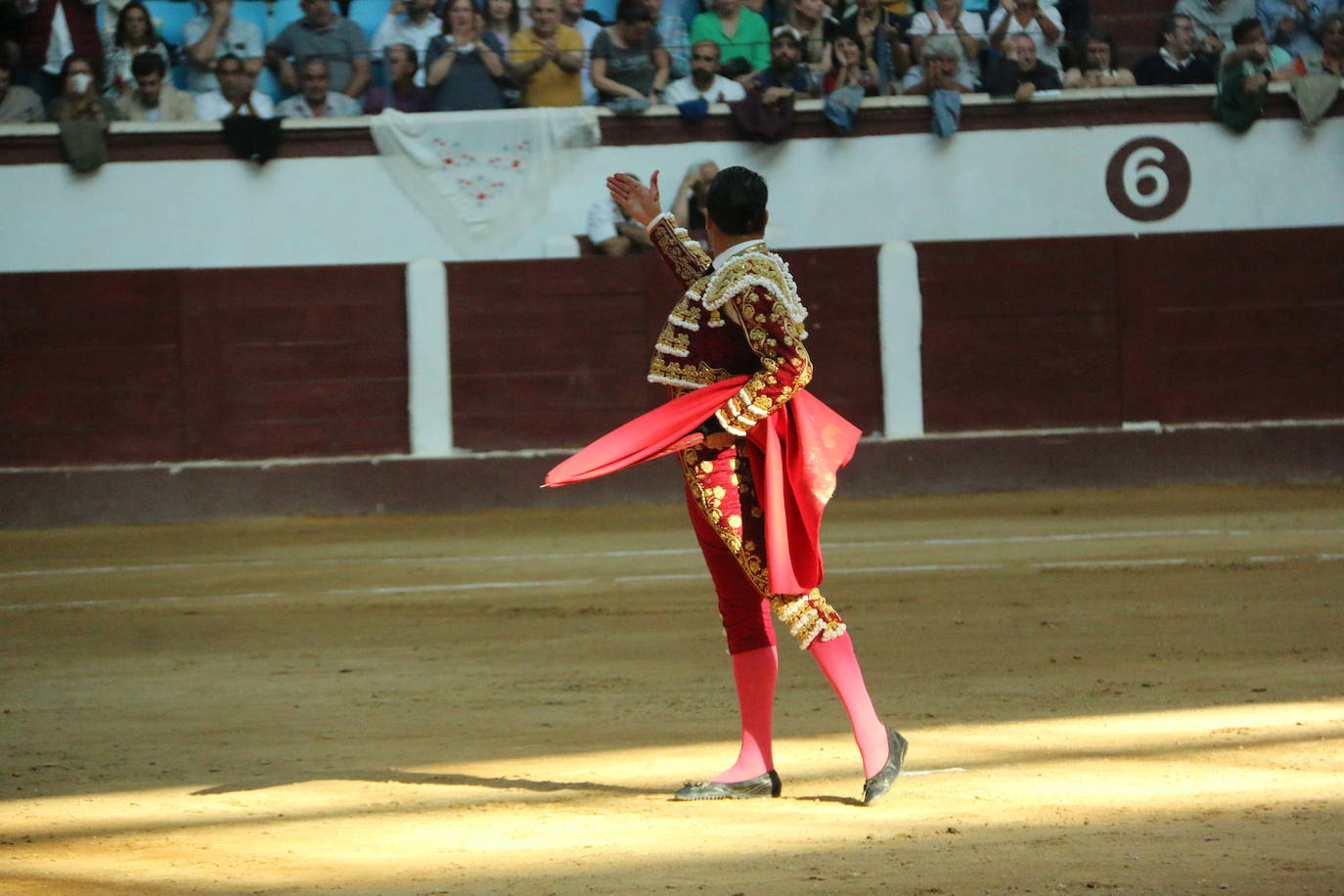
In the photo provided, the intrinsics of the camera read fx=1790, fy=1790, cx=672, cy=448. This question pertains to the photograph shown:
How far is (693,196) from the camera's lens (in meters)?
9.58

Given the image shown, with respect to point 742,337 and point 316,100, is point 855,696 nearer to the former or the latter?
point 742,337

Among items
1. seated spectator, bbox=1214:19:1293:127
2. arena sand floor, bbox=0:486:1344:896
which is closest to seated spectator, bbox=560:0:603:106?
arena sand floor, bbox=0:486:1344:896

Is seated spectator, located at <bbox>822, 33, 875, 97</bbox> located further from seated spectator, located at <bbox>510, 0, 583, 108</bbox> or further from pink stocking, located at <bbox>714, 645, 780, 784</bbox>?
pink stocking, located at <bbox>714, 645, 780, 784</bbox>

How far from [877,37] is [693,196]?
1517 millimetres

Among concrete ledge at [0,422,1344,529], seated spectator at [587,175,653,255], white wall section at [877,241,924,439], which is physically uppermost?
seated spectator at [587,175,653,255]

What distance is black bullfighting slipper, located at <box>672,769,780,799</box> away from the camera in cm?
346

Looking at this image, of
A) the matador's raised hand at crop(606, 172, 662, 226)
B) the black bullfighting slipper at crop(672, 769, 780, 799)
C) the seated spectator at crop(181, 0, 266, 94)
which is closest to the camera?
the black bullfighting slipper at crop(672, 769, 780, 799)

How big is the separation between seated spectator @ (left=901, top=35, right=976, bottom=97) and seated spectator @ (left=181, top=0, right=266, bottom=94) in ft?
12.0

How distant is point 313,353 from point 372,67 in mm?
1637

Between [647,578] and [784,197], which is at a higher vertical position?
[784,197]

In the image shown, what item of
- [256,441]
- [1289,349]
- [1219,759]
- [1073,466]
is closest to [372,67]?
[256,441]

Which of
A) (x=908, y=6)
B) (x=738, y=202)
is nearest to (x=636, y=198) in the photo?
(x=738, y=202)

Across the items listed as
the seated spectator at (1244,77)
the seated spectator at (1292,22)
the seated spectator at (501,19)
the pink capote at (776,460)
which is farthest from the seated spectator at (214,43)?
the pink capote at (776,460)

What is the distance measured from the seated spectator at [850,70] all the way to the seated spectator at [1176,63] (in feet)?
5.25
